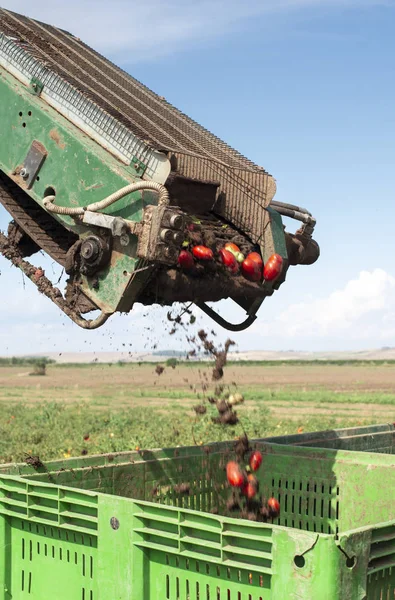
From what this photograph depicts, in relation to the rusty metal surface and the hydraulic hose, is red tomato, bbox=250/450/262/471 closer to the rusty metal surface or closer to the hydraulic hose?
the rusty metal surface

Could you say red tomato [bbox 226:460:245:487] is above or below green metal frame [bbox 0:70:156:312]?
below

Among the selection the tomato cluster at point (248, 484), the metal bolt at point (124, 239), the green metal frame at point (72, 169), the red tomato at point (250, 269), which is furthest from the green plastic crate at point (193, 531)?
the metal bolt at point (124, 239)

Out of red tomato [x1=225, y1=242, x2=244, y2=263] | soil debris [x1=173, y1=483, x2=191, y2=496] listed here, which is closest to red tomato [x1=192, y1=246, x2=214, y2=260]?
red tomato [x1=225, y1=242, x2=244, y2=263]

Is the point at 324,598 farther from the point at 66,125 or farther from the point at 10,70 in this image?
the point at 10,70

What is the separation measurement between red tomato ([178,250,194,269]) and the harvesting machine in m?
0.02

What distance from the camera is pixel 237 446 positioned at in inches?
203

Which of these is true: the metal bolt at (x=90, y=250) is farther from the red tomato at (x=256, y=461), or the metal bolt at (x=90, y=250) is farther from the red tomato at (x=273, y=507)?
the red tomato at (x=273, y=507)

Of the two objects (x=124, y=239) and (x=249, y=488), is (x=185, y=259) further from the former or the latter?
(x=249, y=488)

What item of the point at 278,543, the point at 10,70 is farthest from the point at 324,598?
the point at 10,70

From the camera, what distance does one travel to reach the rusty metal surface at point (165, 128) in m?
5.07

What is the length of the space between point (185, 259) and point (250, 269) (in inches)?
22.3

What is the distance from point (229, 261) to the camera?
16.0 ft

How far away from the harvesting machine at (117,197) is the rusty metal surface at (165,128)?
0.01 m

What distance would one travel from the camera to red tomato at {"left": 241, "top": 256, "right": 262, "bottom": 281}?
501 centimetres
